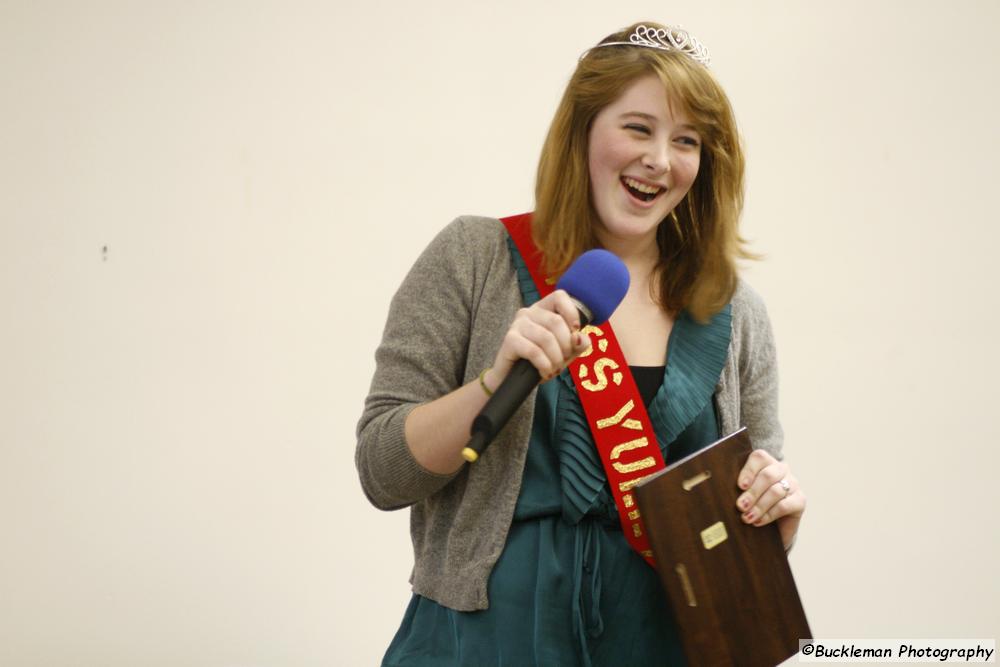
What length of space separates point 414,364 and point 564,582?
11.0 inches

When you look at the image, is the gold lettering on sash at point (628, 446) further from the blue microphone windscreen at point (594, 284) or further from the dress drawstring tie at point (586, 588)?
the blue microphone windscreen at point (594, 284)

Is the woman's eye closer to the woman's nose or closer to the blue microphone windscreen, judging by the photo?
the woman's nose

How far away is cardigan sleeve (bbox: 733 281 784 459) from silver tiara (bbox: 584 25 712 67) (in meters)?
0.31

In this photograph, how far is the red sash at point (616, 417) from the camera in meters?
1.06

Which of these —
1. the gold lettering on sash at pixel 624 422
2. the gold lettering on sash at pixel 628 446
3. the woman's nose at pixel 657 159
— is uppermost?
the woman's nose at pixel 657 159

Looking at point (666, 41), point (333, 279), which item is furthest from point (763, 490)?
point (333, 279)

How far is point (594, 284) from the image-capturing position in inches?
36.2

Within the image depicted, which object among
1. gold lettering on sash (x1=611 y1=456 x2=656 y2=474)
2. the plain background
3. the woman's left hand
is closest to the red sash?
gold lettering on sash (x1=611 y1=456 x2=656 y2=474)

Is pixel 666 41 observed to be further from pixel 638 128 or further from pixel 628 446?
pixel 628 446

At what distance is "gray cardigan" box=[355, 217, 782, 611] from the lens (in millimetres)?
1030

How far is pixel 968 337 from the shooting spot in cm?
250

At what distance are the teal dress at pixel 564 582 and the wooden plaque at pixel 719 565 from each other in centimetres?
12

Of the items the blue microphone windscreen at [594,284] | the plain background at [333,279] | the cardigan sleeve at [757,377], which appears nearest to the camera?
the blue microphone windscreen at [594,284]

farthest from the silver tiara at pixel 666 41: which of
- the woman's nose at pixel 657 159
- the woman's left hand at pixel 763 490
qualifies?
the woman's left hand at pixel 763 490
